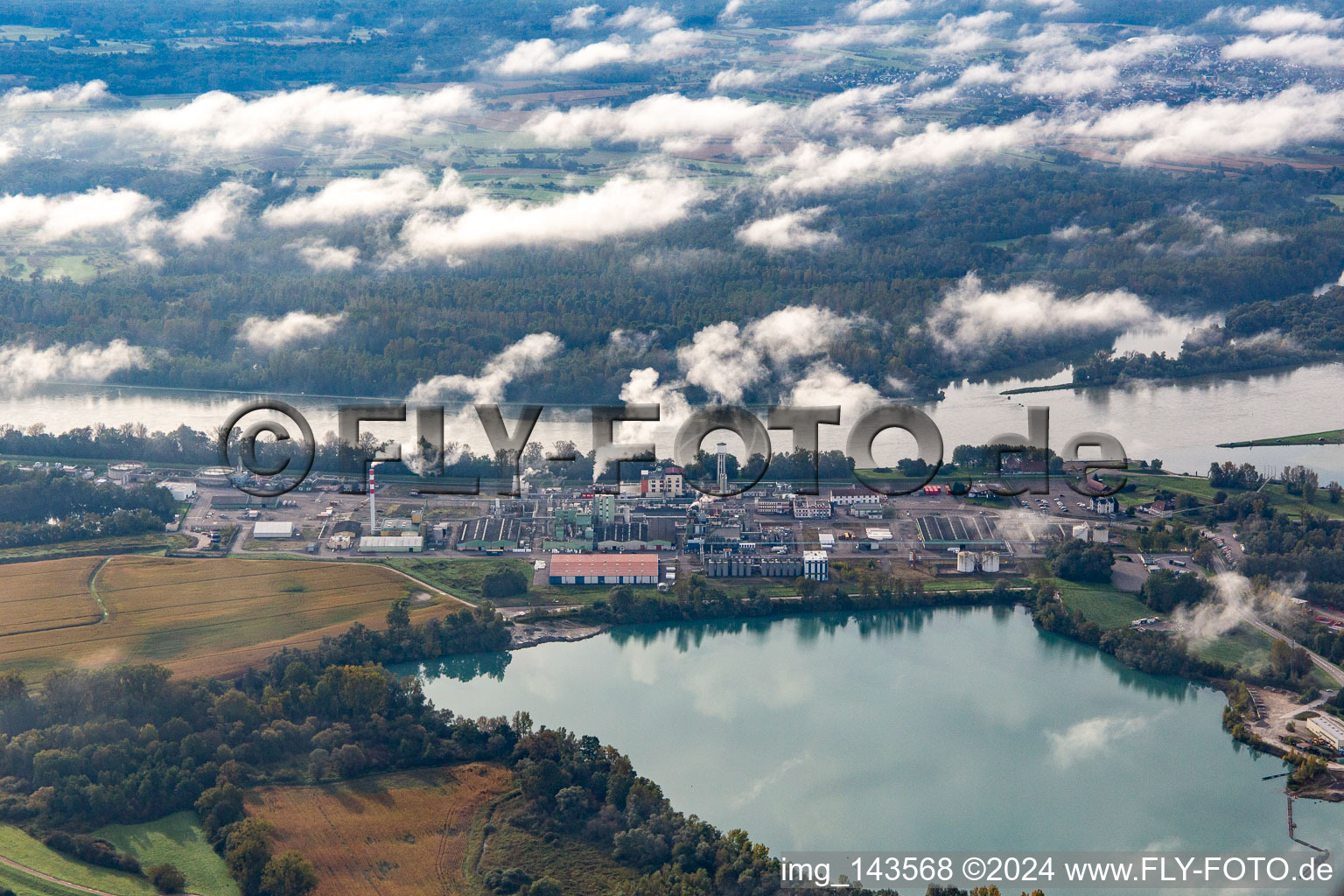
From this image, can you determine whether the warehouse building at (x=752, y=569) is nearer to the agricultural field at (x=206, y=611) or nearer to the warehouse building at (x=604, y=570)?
the warehouse building at (x=604, y=570)

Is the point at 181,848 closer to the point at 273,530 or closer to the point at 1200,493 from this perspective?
the point at 273,530

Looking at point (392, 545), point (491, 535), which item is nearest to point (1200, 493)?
point (491, 535)

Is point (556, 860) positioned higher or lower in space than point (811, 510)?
lower

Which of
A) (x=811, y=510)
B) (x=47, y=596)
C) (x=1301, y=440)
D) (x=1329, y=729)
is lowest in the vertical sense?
(x=1329, y=729)

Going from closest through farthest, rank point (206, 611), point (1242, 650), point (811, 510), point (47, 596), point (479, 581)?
point (1242, 650), point (206, 611), point (47, 596), point (479, 581), point (811, 510)

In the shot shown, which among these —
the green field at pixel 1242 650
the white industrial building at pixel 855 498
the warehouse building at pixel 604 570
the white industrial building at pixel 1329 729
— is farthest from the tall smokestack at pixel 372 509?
the white industrial building at pixel 1329 729

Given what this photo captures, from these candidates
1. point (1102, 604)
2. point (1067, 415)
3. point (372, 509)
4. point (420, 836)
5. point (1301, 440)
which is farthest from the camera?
point (1067, 415)

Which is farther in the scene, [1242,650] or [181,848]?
[1242,650]

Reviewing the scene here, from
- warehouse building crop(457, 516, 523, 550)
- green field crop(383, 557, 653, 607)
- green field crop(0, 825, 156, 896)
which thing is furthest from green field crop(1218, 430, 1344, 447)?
green field crop(0, 825, 156, 896)
